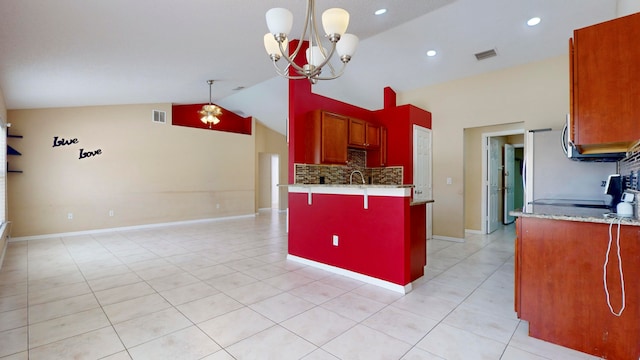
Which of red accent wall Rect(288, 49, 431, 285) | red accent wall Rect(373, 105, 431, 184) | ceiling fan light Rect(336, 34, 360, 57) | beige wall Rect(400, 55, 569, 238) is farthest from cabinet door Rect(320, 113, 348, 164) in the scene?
beige wall Rect(400, 55, 569, 238)

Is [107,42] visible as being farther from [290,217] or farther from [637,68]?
[637,68]

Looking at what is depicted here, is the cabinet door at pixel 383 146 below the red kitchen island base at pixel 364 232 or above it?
above

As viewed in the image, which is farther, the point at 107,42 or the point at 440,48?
the point at 440,48

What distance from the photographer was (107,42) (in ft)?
10.7

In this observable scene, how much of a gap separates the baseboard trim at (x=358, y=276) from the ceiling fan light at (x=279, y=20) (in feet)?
8.24

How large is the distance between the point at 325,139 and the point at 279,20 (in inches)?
84.5

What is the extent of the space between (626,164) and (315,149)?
3386mm

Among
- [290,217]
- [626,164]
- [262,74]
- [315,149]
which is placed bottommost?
[290,217]

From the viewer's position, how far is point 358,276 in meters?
3.28

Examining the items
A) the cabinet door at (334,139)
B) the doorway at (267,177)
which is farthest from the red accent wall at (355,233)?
the doorway at (267,177)

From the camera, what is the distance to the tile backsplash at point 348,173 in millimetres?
4279

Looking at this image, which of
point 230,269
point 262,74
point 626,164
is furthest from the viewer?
point 262,74

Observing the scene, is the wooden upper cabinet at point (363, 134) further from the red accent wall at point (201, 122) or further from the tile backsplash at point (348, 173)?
the red accent wall at point (201, 122)

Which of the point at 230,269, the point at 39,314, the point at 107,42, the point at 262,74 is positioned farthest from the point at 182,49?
the point at 39,314
